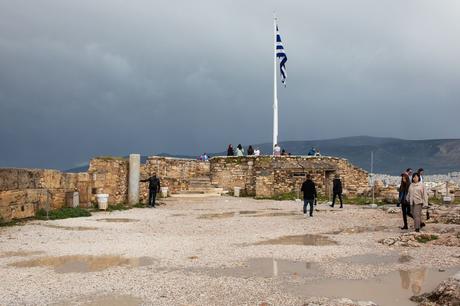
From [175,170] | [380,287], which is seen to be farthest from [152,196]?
[380,287]

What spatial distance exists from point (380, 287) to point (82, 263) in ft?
18.4

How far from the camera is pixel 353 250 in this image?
36.7ft

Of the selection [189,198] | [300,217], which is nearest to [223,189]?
[189,198]

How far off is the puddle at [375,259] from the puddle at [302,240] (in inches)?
73.5

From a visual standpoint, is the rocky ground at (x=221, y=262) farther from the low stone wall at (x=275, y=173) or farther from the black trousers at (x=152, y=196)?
the low stone wall at (x=275, y=173)

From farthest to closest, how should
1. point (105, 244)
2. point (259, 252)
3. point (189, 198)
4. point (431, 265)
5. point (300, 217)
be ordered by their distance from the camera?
1. point (189, 198)
2. point (300, 217)
3. point (105, 244)
4. point (259, 252)
5. point (431, 265)

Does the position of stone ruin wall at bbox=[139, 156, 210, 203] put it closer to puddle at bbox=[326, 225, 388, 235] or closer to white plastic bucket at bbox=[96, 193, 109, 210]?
white plastic bucket at bbox=[96, 193, 109, 210]

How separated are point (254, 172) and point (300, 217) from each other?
1420 cm

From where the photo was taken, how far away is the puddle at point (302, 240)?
12297 millimetres

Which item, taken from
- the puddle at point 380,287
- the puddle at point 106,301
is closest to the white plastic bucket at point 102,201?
the puddle at point 106,301

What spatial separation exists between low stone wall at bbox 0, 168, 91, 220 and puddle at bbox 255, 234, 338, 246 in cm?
871

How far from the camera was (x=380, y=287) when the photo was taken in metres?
7.74

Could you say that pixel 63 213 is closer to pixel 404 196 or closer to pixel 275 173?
pixel 404 196

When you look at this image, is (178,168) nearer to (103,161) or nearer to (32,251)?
(103,161)
